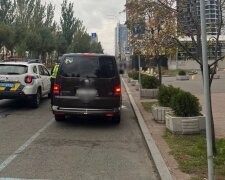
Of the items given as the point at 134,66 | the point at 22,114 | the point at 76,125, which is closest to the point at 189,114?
the point at 76,125

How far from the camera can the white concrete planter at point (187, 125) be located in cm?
886

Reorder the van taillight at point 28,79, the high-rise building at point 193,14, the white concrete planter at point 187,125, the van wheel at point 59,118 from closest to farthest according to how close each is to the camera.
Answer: the high-rise building at point 193,14 < the white concrete planter at point 187,125 < the van wheel at point 59,118 < the van taillight at point 28,79

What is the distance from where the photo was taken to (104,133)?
9.89 metres

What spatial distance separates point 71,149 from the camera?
26.1 feet

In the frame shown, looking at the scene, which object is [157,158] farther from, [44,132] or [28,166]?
[44,132]

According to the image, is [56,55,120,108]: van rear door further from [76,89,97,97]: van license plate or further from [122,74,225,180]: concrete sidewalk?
[122,74,225,180]: concrete sidewalk

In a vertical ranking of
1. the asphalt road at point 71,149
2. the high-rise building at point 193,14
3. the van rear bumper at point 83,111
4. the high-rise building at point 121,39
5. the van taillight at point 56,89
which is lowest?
the asphalt road at point 71,149

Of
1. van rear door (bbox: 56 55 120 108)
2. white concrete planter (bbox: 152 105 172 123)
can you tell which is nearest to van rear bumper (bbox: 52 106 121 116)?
van rear door (bbox: 56 55 120 108)

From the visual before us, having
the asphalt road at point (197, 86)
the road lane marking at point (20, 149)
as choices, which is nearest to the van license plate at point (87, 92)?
the road lane marking at point (20, 149)

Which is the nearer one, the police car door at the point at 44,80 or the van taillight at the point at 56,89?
the van taillight at the point at 56,89

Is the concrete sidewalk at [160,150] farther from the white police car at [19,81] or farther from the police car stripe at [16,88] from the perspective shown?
the police car stripe at [16,88]

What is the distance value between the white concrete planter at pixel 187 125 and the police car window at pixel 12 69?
6.50 metres

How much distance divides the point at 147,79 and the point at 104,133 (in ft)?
29.2

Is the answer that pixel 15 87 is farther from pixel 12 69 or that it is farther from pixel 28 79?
pixel 12 69
